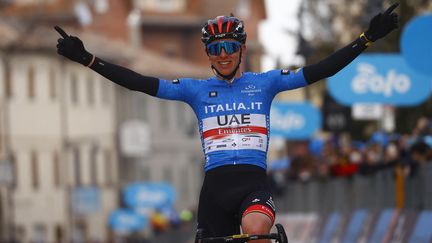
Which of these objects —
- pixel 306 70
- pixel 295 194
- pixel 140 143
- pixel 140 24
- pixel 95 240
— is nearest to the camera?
pixel 306 70

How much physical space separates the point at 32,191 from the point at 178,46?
36355 millimetres

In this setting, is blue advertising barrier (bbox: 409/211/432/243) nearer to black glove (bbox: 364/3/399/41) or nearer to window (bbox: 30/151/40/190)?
black glove (bbox: 364/3/399/41)

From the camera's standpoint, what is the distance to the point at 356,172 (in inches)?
1118

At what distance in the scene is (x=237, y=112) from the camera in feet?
43.8

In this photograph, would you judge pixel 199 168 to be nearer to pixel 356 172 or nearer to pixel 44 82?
pixel 44 82

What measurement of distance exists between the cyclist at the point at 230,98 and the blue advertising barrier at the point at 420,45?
189 inches

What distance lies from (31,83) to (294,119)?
4269 cm

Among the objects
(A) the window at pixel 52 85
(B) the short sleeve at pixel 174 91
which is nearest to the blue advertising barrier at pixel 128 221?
(A) the window at pixel 52 85

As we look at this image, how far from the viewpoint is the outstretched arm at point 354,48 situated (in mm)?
12961

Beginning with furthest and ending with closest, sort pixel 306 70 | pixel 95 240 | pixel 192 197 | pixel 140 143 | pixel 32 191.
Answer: pixel 192 197 < pixel 140 143 < pixel 95 240 < pixel 32 191 < pixel 306 70

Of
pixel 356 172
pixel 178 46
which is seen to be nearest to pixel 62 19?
pixel 178 46

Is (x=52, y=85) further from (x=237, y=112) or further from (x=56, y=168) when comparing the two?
(x=237, y=112)

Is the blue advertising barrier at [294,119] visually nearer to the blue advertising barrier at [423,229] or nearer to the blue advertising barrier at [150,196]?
the blue advertising barrier at [423,229]

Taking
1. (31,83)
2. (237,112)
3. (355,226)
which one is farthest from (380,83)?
(31,83)
